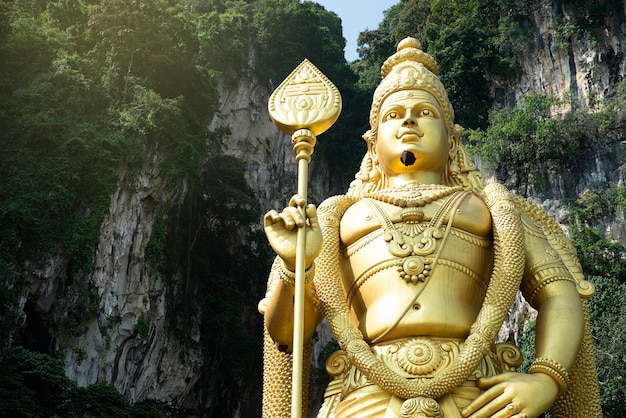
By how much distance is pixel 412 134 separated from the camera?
16.0 feet

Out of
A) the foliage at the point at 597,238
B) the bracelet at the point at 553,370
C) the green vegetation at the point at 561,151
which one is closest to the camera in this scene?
the bracelet at the point at 553,370

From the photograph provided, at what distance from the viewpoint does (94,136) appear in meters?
15.6

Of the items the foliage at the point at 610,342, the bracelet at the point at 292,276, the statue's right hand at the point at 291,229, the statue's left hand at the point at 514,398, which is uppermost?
the foliage at the point at 610,342

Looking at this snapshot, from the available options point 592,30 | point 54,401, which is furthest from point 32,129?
point 592,30

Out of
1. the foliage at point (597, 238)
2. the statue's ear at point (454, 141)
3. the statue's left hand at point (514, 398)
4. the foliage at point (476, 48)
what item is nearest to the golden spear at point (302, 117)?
the statue's left hand at point (514, 398)

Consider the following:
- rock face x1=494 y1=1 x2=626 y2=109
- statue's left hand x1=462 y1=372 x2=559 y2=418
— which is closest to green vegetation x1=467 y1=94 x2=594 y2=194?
rock face x1=494 y1=1 x2=626 y2=109

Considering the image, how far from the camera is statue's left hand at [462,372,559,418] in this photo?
3.79m

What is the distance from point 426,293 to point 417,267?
136 millimetres

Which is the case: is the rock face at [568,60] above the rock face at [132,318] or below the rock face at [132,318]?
above

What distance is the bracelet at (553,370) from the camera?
3.97m

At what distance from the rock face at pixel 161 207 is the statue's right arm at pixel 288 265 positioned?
10.4 metres

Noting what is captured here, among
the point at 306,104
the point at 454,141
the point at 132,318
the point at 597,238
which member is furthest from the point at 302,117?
the point at 597,238

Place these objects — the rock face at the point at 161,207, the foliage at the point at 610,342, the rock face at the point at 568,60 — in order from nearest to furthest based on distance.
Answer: the foliage at the point at 610,342 → the rock face at the point at 161,207 → the rock face at the point at 568,60

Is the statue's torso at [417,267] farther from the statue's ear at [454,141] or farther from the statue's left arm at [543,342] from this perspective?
the statue's ear at [454,141]
